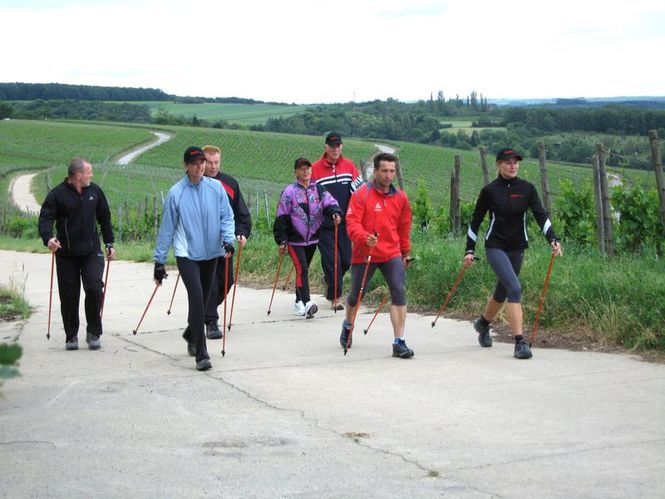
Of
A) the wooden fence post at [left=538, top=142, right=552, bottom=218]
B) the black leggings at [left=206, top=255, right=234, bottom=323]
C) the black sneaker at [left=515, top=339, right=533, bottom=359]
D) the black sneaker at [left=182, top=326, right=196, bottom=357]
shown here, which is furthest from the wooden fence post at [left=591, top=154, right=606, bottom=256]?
the black sneaker at [left=182, top=326, right=196, bottom=357]

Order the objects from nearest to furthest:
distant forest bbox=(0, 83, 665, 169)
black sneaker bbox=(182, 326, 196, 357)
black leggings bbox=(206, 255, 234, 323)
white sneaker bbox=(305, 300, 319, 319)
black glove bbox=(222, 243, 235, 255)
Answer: black glove bbox=(222, 243, 235, 255), black sneaker bbox=(182, 326, 196, 357), black leggings bbox=(206, 255, 234, 323), white sneaker bbox=(305, 300, 319, 319), distant forest bbox=(0, 83, 665, 169)

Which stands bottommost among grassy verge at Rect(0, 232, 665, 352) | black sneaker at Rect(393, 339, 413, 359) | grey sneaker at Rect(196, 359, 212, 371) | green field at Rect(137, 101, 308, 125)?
grey sneaker at Rect(196, 359, 212, 371)

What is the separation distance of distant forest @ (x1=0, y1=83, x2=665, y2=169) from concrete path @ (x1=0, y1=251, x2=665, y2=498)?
238 inches

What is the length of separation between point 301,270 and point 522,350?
350cm

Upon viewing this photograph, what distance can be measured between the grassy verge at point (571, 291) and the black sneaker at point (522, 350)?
35.4 inches

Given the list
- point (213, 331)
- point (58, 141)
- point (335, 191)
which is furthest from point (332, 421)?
point (58, 141)

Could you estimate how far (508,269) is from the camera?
9.56 metres

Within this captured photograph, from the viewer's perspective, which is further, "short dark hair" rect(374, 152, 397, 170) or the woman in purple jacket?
the woman in purple jacket

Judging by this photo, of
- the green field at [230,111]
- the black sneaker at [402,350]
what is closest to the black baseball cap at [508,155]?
the black sneaker at [402,350]

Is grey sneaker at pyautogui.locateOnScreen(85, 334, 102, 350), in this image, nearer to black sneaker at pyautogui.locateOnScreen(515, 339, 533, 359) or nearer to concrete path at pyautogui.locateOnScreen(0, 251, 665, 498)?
concrete path at pyautogui.locateOnScreen(0, 251, 665, 498)

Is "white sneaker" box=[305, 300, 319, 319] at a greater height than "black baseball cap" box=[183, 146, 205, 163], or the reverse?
"black baseball cap" box=[183, 146, 205, 163]

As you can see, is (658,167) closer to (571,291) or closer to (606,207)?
(606,207)

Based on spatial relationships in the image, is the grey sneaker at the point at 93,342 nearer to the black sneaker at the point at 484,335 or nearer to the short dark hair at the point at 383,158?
the short dark hair at the point at 383,158

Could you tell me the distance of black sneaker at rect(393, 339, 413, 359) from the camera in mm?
9438
